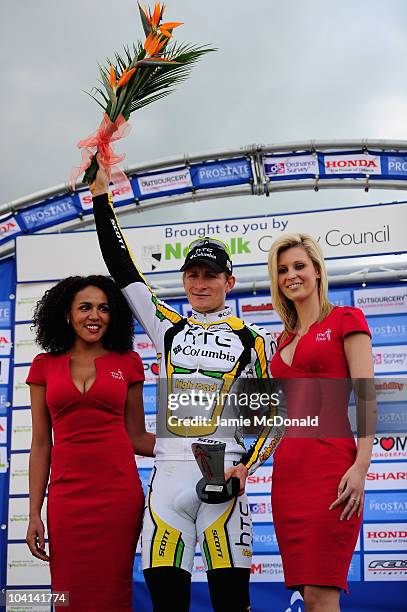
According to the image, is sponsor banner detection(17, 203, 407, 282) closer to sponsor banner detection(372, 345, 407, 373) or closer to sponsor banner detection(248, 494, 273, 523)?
sponsor banner detection(372, 345, 407, 373)

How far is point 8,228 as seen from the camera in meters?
6.49

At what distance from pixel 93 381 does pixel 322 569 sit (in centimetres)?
110

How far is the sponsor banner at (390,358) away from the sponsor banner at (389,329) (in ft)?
0.17

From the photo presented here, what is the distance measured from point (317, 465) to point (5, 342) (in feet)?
13.5

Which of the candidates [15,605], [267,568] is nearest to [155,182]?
[267,568]

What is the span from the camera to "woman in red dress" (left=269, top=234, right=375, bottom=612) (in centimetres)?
234

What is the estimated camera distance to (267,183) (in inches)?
248

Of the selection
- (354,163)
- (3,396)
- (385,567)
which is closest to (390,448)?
(385,567)

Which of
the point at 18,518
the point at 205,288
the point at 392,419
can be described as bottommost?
the point at 18,518

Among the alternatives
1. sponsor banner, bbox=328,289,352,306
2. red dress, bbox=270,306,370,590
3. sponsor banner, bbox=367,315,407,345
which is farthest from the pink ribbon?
sponsor banner, bbox=367,315,407,345

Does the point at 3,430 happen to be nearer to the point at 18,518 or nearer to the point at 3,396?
the point at 3,396

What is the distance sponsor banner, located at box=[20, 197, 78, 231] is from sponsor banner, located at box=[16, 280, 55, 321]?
0.87m

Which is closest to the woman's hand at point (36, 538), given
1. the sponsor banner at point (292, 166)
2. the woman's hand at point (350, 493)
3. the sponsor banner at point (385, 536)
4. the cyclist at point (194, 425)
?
the cyclist at point (194, 425)

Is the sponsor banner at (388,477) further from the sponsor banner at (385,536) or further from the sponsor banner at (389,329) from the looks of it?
the sponsor banner at (389,329)
